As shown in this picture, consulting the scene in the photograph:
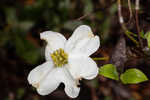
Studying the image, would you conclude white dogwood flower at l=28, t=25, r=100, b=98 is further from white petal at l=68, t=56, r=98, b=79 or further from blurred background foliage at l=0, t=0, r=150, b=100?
blurred background foliage at l=0, t=0, r=150, b=100

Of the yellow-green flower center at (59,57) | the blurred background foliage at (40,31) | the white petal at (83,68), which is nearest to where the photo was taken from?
the white petal at (83,68)

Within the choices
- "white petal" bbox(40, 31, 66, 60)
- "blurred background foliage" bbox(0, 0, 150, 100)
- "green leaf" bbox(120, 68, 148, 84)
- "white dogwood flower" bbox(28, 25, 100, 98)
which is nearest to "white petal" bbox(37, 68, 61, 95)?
"white dogwood flower" bbox(28, 25, 100, 98)

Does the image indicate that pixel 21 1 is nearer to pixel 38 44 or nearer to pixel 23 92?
pixel 38 44

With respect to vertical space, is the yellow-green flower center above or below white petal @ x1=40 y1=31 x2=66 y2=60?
below

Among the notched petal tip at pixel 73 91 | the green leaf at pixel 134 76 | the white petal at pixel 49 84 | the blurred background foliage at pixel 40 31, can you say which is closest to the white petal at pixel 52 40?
the white petal at pixel 49 84

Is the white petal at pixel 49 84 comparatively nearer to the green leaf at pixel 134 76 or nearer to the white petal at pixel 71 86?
the white petal at pixel 71 86

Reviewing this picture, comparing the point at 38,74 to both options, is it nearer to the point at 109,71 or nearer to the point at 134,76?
the point at 109,71

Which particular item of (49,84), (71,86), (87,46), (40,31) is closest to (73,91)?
(71,86)

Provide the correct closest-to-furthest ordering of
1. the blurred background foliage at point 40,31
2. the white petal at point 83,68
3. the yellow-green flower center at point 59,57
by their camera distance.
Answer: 1. the white petal at point 83,68
2. the yellow-green flower center at point 59,57
3. the blurred background foliage at point 40,31
